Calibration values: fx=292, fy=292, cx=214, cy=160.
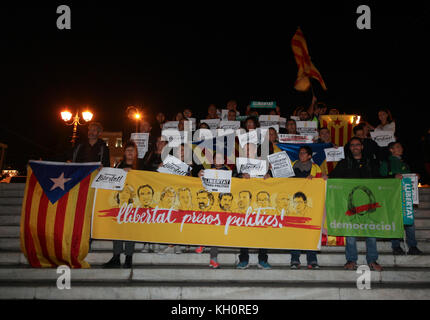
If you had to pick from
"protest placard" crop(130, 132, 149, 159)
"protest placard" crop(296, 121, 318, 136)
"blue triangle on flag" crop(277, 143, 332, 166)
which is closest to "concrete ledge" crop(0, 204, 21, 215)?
"protest placard" crop(130, 132, 149, 159)

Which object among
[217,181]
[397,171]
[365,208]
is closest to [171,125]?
[217,181]

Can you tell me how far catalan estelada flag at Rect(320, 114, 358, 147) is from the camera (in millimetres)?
9391

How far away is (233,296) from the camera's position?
173 inches

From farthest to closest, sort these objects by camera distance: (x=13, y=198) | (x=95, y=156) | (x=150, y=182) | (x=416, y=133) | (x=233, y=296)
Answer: (x=416, y=133)
(x=13, y=198)
(x=95, y=156)
(x=150, y=182)
(x=233, y=296)

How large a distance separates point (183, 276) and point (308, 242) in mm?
2156

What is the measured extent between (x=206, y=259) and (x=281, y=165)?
2171mm

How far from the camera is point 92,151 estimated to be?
229 inches

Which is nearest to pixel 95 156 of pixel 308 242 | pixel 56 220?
pixel 56 220

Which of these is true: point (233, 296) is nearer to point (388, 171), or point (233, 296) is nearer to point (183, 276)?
point (183, 276)

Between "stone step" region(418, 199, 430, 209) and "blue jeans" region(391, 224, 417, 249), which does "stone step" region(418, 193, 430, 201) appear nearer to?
"stone step" region(418, 199, 430, 209)

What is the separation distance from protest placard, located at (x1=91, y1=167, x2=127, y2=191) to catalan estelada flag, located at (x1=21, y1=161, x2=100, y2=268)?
0.38 ft

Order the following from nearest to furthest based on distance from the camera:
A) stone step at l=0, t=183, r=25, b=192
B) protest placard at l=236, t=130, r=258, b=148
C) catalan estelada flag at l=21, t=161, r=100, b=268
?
catalan estelada flag at l=21, t=161, r=100, b=268
protest placard at l=236, t=130, r=258, b=148
stone step at l=0, t=183, r=25, b=192

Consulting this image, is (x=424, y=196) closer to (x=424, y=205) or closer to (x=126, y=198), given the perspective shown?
(x=424, y=205)

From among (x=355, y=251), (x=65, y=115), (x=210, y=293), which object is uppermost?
(x=65, y=115)
